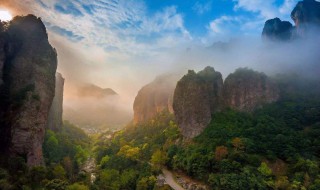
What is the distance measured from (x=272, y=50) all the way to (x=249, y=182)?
11248 centimetres

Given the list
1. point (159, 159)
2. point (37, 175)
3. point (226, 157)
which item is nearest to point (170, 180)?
point (159, 159)

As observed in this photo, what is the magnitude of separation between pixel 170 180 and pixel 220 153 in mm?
16066

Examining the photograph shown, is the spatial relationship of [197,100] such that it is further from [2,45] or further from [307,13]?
[307,13]

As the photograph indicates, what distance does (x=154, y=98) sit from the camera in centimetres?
17112

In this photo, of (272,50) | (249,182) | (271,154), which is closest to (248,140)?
(271,154)

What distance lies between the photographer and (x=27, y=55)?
225 ft

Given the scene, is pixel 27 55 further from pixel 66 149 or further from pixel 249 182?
pixel 249 182

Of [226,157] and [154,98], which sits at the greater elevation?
[154,98]

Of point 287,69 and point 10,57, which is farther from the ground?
point 287,69

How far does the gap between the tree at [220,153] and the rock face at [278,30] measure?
11048 centimetres

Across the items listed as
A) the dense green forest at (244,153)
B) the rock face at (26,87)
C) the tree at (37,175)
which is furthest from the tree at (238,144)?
the rock face at (26,87)

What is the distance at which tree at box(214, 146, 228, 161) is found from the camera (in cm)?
7538

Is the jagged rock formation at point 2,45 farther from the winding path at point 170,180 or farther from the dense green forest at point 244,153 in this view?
the winding path at point 170,180

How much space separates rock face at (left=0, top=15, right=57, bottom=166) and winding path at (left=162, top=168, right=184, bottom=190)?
3371 centimetres
